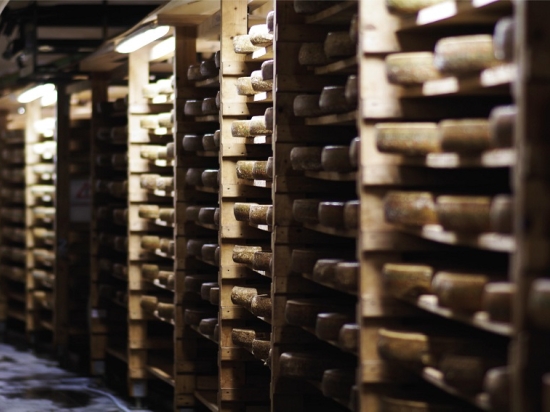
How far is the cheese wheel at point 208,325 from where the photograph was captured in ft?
27.6

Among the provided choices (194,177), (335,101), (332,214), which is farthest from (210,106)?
(332,214)

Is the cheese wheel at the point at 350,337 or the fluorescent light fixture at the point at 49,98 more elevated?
the fluorescent light fixture at the point at 49,98

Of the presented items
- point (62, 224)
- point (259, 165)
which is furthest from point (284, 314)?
point (62, 224)

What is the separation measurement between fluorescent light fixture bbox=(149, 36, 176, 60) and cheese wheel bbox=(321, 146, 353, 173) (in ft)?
12.1

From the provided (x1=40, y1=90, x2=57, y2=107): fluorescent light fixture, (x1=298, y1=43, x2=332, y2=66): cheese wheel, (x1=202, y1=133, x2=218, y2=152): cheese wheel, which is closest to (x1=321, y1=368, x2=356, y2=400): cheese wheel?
(x1=298, y1=43, x2=332, y2=66): cheese wheel

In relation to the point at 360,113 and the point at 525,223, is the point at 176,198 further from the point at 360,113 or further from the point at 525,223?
the point at 525,223

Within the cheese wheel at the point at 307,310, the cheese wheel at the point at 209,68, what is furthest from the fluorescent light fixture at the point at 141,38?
the cheese wheel at the point at 307,310

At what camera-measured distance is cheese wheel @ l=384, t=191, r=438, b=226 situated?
487 centimetres

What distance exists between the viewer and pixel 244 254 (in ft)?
24.9

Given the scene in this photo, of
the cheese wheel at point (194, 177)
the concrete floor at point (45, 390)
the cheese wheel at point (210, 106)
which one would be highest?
the cheese wheel at point (210, 106)

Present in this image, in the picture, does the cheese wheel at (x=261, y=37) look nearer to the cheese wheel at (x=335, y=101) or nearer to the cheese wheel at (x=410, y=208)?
the cheese wheel at (x=335, y=101)

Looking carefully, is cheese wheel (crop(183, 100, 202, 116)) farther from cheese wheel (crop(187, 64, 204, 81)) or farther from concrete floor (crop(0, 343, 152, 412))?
concrete floor (crop(0, 343, 152, 412))

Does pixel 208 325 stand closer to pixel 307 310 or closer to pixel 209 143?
pixel 209 143

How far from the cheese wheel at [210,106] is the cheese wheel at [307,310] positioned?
236 cm
